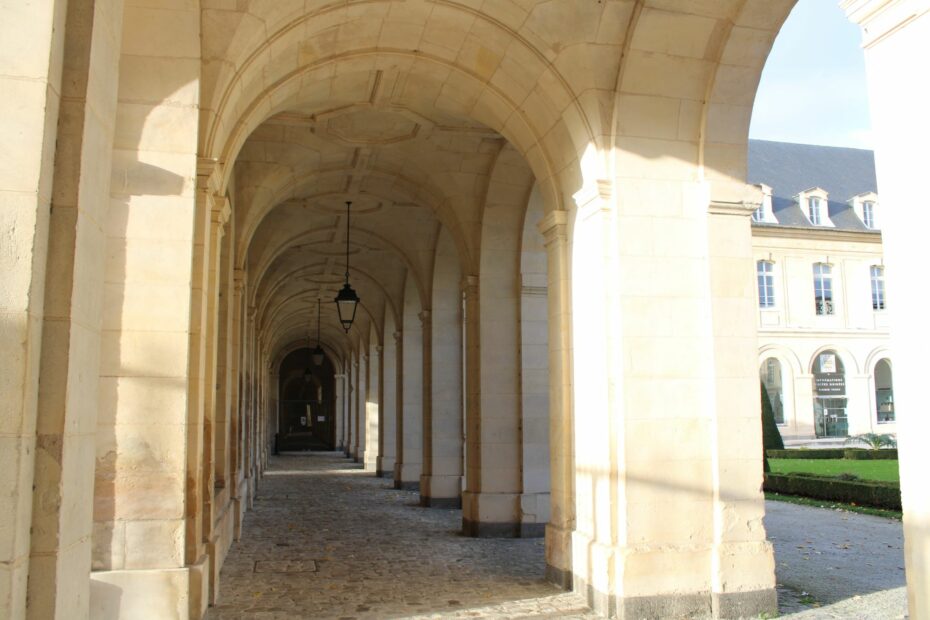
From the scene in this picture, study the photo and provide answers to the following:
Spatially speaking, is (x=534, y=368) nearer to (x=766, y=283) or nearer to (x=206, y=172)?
(x=206, y=172)

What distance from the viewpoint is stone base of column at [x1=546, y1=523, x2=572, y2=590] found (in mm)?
7566

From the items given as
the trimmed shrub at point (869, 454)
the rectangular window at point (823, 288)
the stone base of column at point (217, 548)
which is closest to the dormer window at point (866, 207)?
the rectangular window at point (823, 288)

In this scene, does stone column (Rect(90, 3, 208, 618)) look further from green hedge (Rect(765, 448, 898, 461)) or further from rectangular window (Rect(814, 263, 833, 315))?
rectangular window (Rect(814, 263, 833, 315))

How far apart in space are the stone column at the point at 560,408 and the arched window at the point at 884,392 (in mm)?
34734

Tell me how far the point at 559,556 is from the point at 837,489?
909 centimetres

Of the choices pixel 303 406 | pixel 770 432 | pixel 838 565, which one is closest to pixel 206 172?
pixel 838 565

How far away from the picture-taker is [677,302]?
7035mm

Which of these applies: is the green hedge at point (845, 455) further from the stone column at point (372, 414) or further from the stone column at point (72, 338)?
the stone column at point (72, 338)

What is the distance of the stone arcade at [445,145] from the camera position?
9.00ft

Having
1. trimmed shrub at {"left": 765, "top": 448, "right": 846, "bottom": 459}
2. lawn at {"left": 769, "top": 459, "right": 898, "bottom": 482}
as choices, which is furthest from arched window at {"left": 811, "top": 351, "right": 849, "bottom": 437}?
lawn at {"left": 769, "top": 459, "right": 898, "bottom": 482}

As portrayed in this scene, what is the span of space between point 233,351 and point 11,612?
9.28 m

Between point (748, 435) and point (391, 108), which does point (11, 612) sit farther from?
point (391, 108)

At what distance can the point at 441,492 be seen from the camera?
14953 millimetres

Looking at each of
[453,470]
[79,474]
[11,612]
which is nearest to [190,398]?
[79,474]
